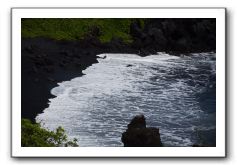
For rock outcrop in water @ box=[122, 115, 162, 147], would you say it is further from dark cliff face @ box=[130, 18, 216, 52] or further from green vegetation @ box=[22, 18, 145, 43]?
green vegetation @ box=[22, 18, 145, 43]

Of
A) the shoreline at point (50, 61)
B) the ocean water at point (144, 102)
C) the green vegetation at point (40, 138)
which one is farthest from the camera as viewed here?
the shoreline at point (50, 61)

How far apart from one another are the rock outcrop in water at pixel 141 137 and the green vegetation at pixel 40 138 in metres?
0.73

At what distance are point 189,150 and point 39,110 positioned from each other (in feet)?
7.13

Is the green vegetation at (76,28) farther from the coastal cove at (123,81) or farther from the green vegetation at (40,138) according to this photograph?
the green vegetation at (40,138)

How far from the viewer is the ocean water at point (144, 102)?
30.7 feet

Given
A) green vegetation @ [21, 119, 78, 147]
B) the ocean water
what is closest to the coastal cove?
the ocean water

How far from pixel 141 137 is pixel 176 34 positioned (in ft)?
5.94

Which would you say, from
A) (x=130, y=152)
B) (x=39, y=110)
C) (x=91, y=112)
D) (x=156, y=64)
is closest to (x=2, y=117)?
(x=39, y=110)

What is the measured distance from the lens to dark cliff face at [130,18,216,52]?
9477 mm

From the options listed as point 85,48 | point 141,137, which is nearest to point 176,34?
point 85,48

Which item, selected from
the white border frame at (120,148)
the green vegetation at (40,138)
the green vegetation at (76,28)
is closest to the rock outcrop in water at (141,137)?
the white border frame at (120,148)

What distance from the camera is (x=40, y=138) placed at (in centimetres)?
914

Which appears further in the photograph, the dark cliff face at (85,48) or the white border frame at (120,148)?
the dark cliff face at (85,48)

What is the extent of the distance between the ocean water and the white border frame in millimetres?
107
